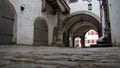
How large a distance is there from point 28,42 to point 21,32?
100 cm

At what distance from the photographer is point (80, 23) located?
60.3 ft

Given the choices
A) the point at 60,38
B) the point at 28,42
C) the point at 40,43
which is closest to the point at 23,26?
the point at 28,42

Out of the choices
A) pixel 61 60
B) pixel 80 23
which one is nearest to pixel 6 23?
pixel 61 60

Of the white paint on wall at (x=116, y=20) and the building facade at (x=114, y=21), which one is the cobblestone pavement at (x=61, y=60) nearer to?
the white paint on wall at (x=116, y=20)

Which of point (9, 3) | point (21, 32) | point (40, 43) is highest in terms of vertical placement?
point (9, 3)

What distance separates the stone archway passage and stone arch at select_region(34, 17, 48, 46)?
2.47 metres

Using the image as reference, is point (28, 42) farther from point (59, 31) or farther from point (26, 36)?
point (59, 31)

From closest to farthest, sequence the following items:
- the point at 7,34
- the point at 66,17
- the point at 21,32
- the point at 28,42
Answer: the point at 7,34, the point at 21,32, the point at 28,42, the point at 66,17

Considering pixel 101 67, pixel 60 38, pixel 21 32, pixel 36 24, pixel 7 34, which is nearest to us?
pixel 101 67

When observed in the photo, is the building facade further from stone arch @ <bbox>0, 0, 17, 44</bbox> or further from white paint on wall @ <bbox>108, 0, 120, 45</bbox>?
stone arch @ <bbox>0, 0, 17, 44</bbox>

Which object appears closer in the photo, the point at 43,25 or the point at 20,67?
the point at 20,67

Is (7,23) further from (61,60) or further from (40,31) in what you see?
(61,60)

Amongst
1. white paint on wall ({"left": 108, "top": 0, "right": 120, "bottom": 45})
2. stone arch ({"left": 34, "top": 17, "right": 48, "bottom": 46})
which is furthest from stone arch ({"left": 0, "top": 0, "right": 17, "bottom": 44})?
white paint on wall ({"left": 108, "top": 0, "right": 120, "bottom": 45})

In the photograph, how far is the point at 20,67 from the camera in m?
1.62
